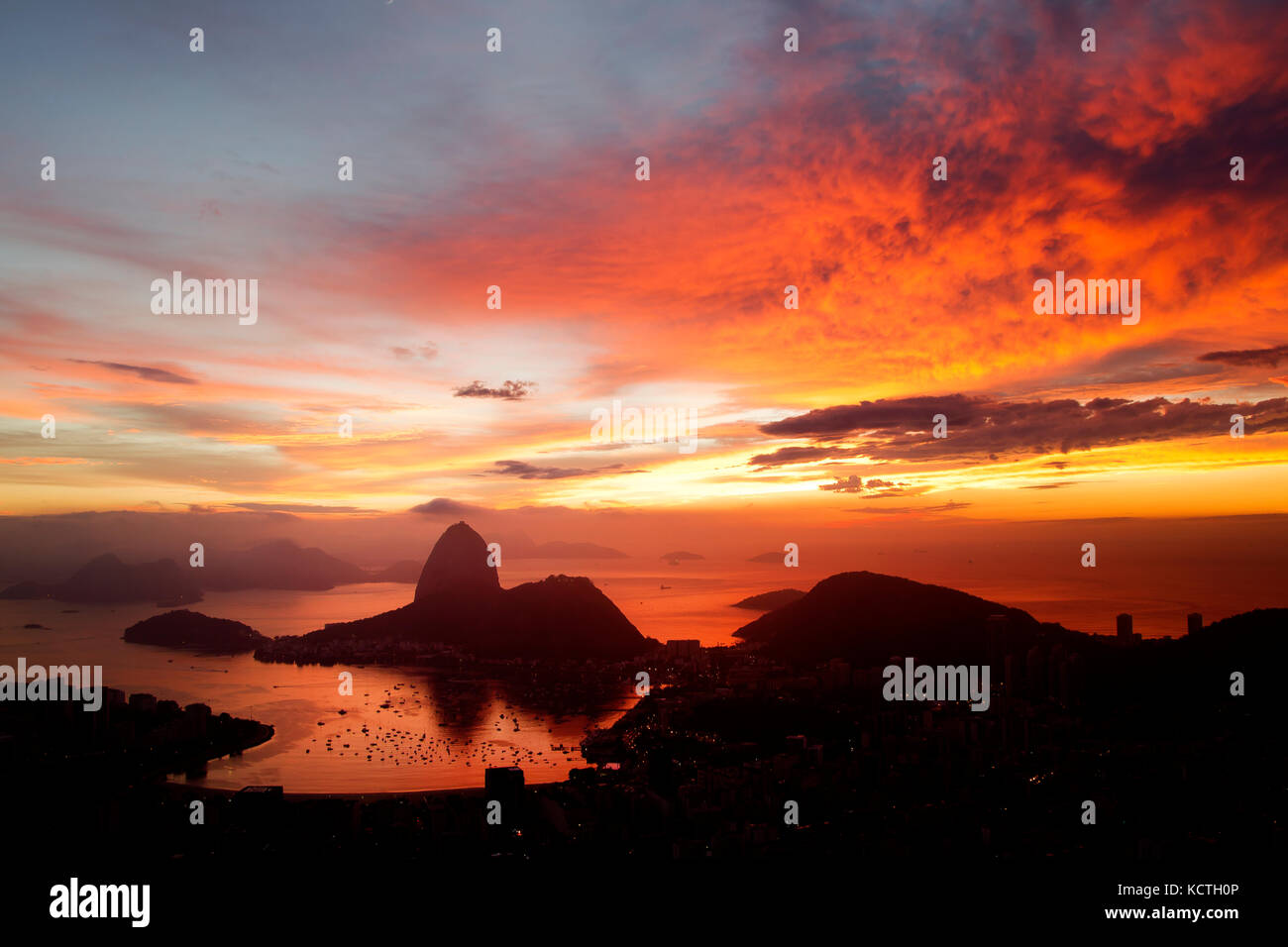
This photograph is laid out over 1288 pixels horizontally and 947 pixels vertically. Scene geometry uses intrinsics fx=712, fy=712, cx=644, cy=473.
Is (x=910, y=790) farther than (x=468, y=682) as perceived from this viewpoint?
No

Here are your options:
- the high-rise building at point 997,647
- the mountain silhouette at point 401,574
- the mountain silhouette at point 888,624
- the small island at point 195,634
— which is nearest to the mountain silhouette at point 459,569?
the small island at point 195,634

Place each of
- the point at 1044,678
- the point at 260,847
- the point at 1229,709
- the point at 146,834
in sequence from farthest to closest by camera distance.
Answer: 1. the point at 1044,678
2. the point at 1229,709
3. the point at 146,834
4. the point at 260,847

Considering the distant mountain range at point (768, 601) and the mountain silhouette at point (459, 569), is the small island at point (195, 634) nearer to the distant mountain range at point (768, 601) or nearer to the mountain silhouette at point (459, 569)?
the mountain silhouette at point (459, 569)

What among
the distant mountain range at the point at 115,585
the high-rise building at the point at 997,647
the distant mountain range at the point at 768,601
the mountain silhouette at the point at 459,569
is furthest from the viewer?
the distant mountain range at the point at 115,585

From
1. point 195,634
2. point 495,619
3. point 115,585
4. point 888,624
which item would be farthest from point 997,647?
point 115,585

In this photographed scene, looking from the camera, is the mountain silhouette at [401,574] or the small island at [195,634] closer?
the small island at [195,634]

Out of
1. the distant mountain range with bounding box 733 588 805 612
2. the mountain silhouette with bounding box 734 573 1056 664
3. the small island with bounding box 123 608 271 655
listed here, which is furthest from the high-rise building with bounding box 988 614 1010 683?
the small island with bounding box 123 608 271 655
